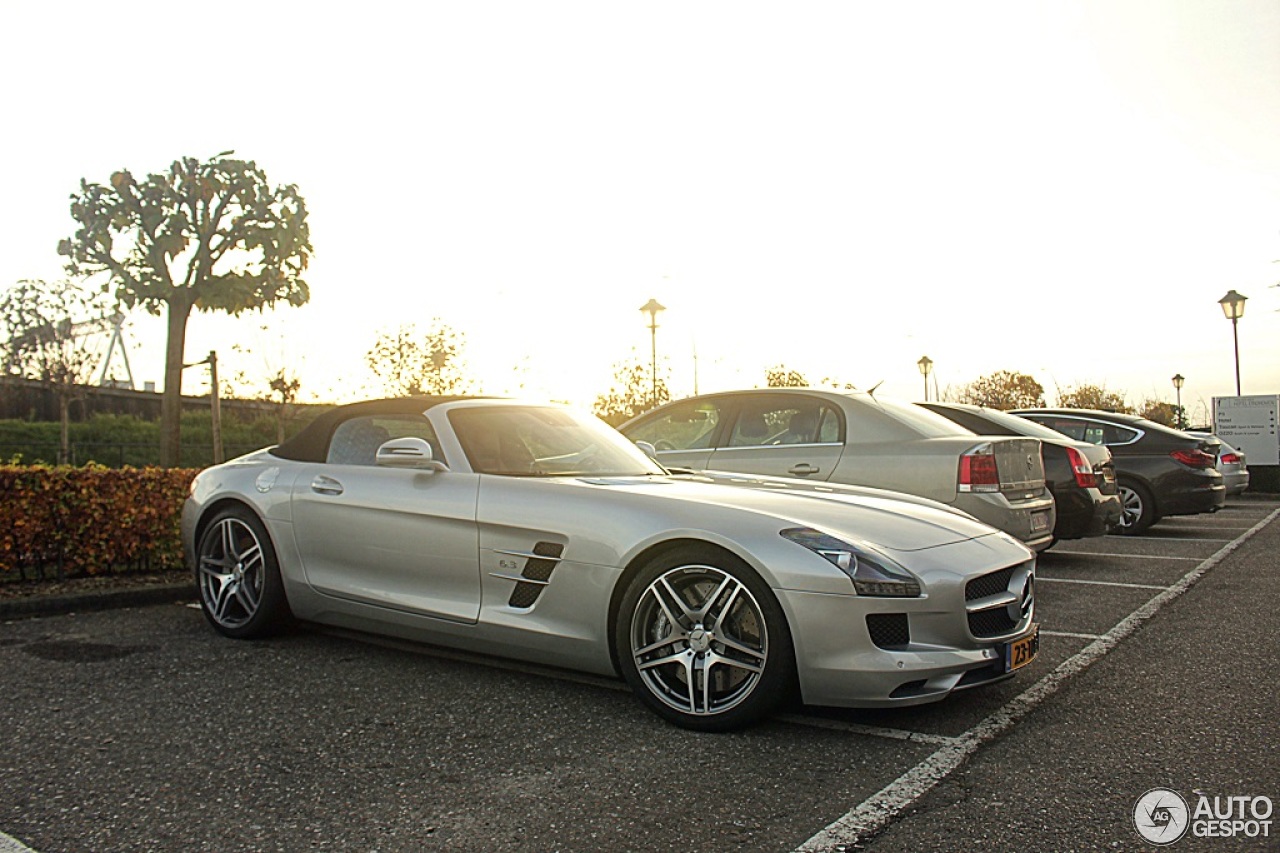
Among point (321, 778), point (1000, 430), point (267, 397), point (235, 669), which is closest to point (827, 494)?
point (321, 778)

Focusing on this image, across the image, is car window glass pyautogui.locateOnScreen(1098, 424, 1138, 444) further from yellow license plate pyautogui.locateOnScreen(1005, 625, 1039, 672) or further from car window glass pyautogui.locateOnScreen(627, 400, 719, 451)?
yellow license plate pyautogui.locateOnScreen(1005, 625, 1039, 672)

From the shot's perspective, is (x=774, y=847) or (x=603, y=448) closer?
(x=774, y=847)

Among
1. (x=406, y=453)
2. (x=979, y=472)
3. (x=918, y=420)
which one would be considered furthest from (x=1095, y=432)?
(x=406, y=453)

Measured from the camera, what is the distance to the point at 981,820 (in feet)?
10.0

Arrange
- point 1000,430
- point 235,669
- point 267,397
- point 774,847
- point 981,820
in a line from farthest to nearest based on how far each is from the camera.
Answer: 1. point 267,397
2. point 1000,430
3. point 235,669
4. point 981,820
5. point 774,847

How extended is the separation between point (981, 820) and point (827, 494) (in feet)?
6.54

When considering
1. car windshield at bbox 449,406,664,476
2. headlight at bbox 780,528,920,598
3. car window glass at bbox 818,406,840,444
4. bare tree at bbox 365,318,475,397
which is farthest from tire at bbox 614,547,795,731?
bare tree at bbox 365,318,475,397

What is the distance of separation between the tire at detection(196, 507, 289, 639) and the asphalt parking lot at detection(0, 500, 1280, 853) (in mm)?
163

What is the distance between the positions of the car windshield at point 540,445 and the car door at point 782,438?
2.05 metres

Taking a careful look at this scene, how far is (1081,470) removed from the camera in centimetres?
887

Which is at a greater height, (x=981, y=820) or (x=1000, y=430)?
(x=1000, y=430)

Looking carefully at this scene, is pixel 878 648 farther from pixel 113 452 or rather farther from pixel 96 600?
pixel 113 452

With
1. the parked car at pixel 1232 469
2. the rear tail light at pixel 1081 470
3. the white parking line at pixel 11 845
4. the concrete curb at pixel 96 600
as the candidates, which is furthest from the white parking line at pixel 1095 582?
the parked car at pixel 1232 469

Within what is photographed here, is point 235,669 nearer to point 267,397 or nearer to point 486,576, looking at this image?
point 486,576
